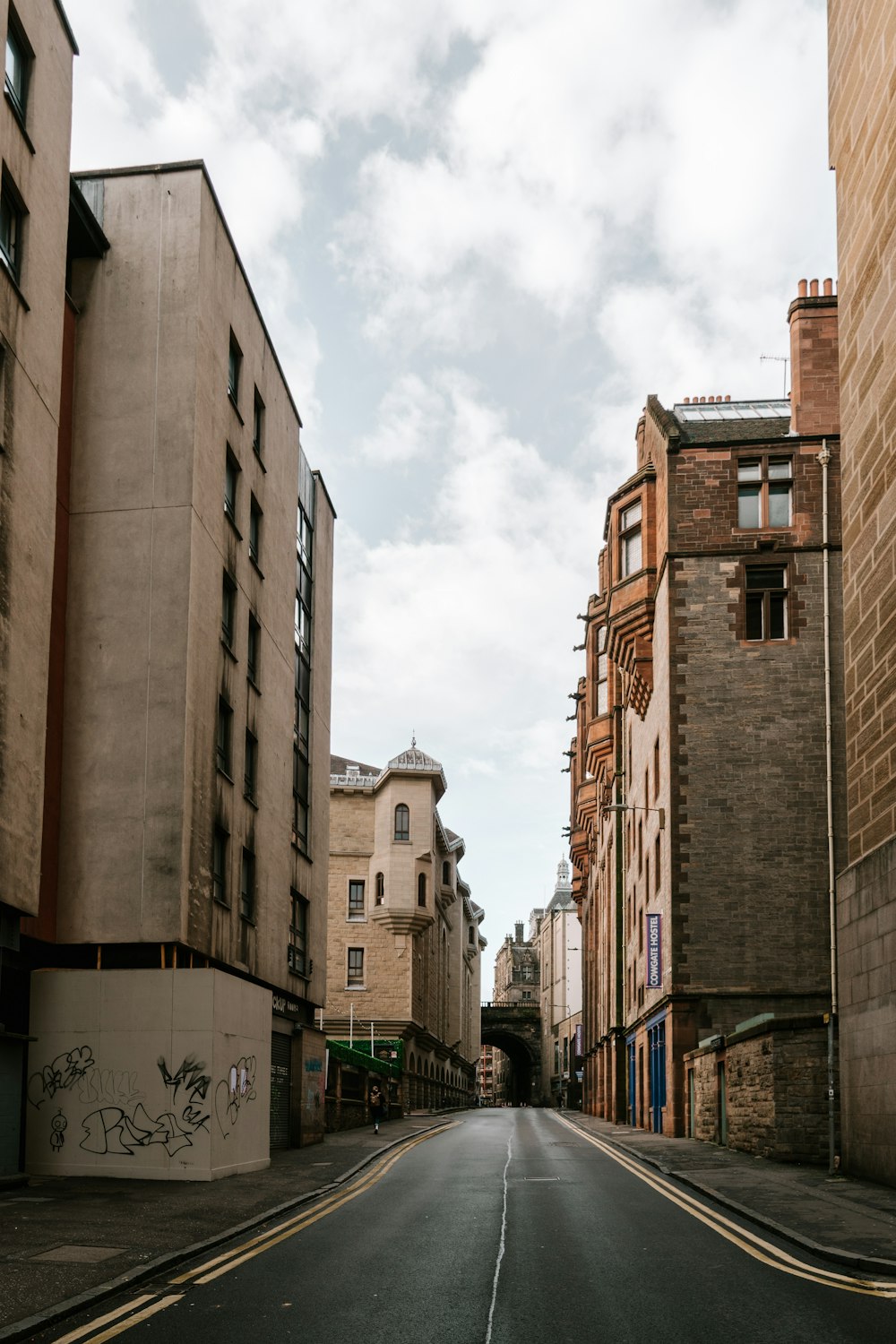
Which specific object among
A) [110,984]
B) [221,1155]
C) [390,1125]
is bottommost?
[390,1125]

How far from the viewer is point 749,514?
38812 mm

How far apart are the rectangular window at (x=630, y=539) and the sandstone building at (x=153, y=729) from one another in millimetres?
14669

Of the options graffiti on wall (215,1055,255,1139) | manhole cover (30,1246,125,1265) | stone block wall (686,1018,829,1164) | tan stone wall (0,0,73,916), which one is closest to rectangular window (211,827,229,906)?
graffiti on wall (215,1055,255,1139)

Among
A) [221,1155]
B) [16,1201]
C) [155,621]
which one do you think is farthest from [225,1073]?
[155,621]

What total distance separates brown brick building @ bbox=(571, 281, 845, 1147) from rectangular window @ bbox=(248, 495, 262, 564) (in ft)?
36.9

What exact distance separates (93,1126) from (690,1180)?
388 inches

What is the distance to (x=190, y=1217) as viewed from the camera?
17.2 metres

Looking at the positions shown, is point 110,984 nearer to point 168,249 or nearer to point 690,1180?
point 690,1180

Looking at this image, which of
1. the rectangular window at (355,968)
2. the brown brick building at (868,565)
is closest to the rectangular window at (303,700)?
the brown brick building at (868,565)

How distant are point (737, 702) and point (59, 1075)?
21.1 m

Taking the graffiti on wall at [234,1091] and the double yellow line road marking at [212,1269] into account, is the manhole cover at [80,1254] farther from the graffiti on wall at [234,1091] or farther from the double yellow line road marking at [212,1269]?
the graffiti on wall at [234,1091]

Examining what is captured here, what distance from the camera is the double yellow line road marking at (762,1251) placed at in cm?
1156

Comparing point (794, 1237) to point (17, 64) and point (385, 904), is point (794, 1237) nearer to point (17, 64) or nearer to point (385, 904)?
point (17, 64)

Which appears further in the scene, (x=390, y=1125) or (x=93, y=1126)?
(x=390, y=1125)
